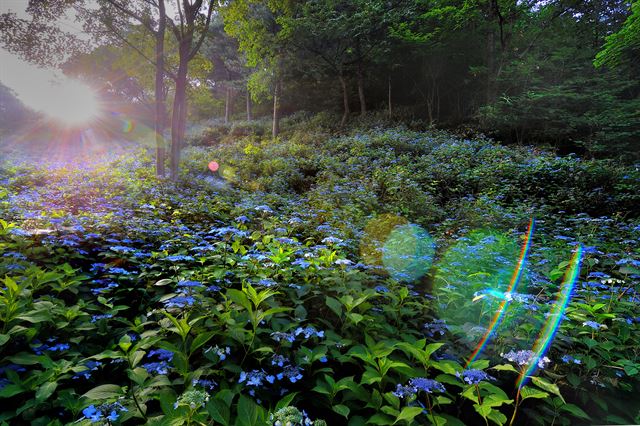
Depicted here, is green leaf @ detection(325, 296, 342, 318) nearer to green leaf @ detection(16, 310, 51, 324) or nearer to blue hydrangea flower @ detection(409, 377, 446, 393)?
blue hydrangea flower @ detection(409, 377, 446, 393)

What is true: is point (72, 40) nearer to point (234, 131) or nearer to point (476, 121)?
point (234, 131)

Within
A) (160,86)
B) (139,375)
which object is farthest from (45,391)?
(160,86)

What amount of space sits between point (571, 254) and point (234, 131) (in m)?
25.5

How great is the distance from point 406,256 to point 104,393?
2.95 meters

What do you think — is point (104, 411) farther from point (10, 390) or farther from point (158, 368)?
point (10, 390)

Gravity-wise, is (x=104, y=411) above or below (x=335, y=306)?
below

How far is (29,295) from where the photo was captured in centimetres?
208

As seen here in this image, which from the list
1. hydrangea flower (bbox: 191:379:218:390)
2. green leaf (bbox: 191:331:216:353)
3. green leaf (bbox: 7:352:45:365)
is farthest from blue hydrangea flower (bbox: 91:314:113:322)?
hydrangea flower (bbox: 191:379:218:390)

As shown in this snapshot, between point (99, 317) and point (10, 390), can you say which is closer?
point (10, 390)

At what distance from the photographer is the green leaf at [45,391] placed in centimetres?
148

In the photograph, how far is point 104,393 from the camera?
1.46 meters

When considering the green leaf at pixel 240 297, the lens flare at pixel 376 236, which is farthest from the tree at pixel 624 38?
the green leaf at pixel 240 297

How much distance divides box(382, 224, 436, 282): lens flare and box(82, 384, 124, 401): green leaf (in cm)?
232

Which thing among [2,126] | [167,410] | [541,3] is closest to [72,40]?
[167,410]
